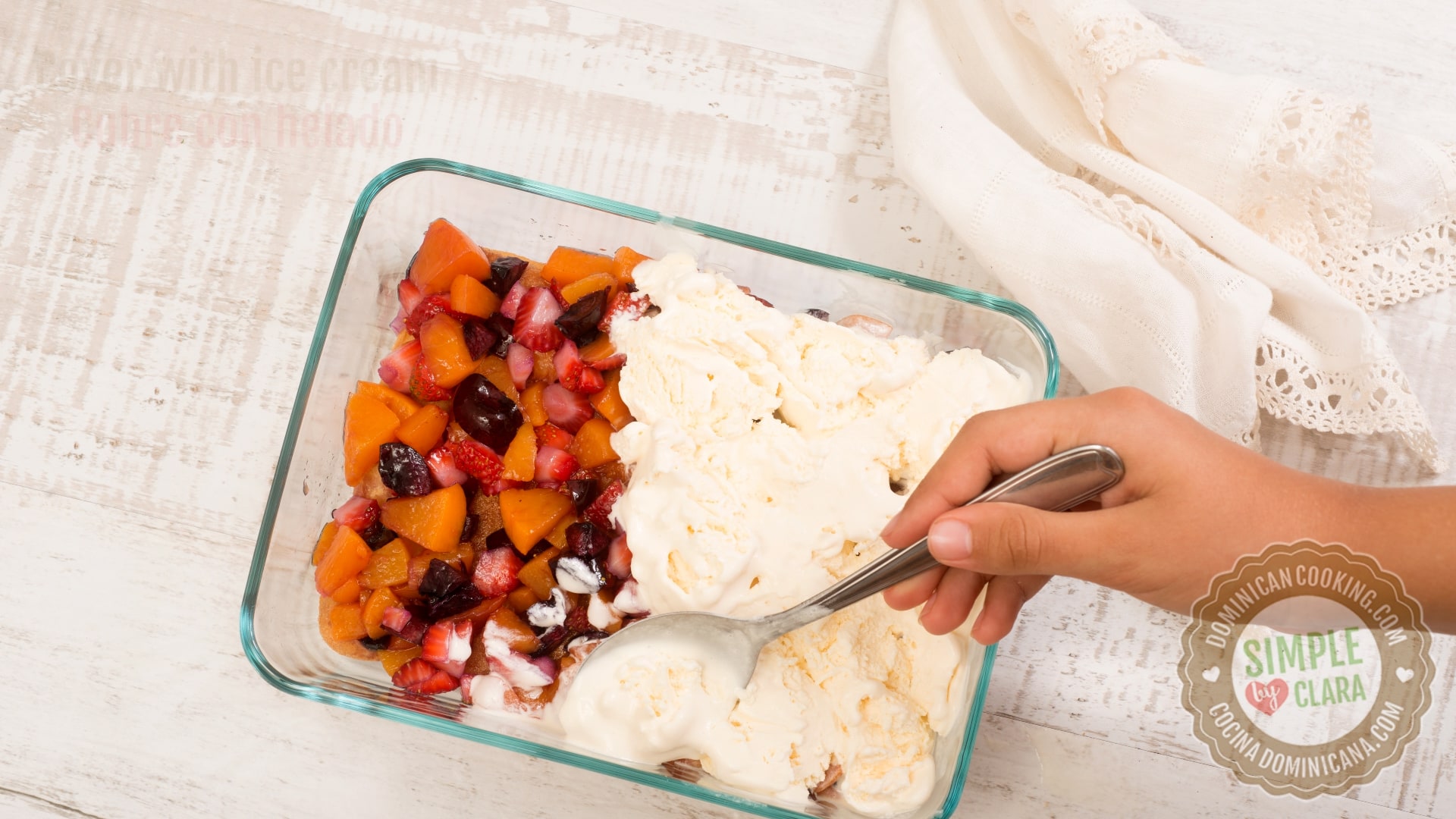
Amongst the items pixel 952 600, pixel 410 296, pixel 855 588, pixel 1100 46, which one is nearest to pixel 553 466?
pixel 410 296

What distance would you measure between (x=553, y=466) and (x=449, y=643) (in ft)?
1.03

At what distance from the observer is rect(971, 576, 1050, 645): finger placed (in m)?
1.32

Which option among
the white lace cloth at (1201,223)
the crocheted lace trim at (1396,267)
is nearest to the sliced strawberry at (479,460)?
the white lace cloth at (1201,223)

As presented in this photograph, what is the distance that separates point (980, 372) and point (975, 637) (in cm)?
41

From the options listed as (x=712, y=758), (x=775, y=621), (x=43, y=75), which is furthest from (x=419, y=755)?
(x=43, y=75)

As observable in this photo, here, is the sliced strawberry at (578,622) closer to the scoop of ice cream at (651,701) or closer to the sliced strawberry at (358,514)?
the scoop of ice cream at (651,701)

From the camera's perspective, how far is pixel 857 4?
1.77m

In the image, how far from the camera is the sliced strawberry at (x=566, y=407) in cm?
149

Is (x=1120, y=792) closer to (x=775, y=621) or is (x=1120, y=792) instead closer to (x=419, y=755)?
(x=775, y=621)

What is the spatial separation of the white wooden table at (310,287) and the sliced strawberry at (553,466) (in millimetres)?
518

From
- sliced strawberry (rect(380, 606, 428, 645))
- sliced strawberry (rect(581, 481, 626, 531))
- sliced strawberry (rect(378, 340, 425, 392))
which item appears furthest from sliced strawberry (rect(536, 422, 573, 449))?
sliced strawberry (rect(380, 606, 428, 645))

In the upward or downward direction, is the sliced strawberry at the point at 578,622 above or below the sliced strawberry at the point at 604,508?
below

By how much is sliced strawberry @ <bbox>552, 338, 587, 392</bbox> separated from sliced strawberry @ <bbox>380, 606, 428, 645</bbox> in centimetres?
44

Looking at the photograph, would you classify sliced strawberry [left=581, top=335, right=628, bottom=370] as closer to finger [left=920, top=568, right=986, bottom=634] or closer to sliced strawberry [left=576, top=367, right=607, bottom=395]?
sliced strawberry [left=576, top=367, right=607, bottom=395]
